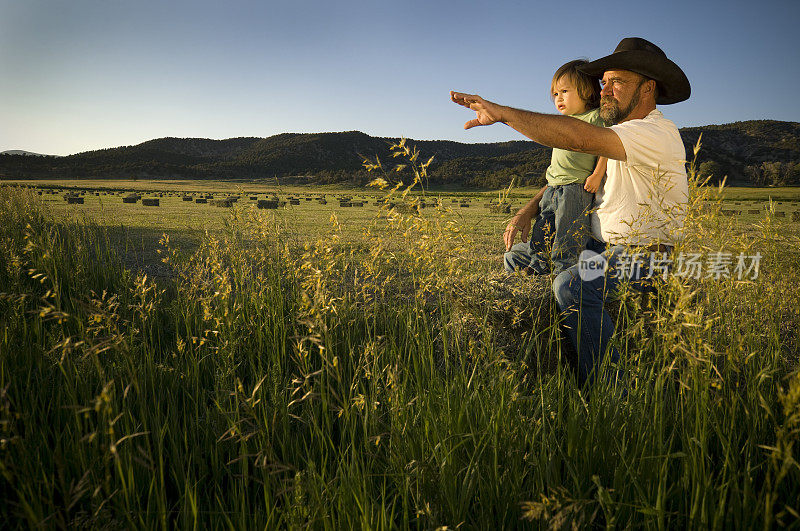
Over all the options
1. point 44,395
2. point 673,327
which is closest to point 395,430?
point 673,327

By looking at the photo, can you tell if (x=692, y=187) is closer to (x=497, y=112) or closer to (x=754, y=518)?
(x=497, y=112)

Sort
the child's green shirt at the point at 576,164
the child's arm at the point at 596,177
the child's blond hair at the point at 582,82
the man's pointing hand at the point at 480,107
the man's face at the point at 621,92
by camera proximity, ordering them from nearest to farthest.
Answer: the man's pointing hand at the point at 480,107, the man's face at the point at 621,92, the child's arm at the point at 596,177, the child's green shirt at the point at 576,164, the child's blond hair at the point at 582,82

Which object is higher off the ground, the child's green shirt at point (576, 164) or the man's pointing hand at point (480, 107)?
the man's pointing hand at point (480, 107)

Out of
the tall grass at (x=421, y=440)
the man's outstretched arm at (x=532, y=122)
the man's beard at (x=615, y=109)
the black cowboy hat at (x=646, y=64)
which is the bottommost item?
the tall grass at (x=421, y=440)

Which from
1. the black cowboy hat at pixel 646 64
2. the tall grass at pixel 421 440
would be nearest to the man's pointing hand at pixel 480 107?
the tall grass at pixel 421 440

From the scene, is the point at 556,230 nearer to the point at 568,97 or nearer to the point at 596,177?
the point at 596,177

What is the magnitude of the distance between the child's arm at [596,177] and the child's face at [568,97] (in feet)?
2.12

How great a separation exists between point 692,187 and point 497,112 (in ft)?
3.54

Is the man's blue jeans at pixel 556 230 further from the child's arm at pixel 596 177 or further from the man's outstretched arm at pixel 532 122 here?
the man's outstretched arm at pixel 532 122

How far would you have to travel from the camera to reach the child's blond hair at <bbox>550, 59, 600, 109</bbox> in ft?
11.7

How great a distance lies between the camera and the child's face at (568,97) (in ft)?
11.9

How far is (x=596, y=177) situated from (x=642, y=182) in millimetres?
508

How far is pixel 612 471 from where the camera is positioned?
154cm

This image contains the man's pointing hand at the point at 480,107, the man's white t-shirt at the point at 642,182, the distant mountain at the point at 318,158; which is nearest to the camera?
the man's pointing hand at the point at 480,107
